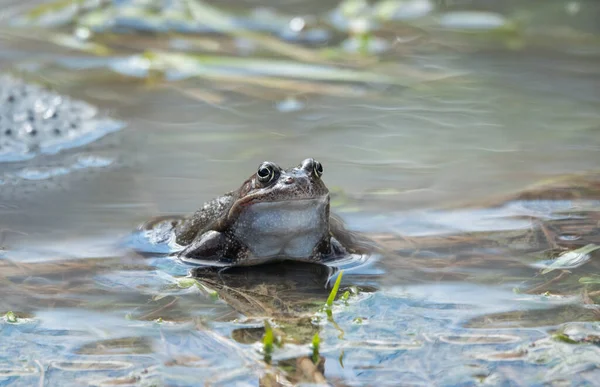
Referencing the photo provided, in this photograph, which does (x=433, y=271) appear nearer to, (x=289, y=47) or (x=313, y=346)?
(x=313, y=346)

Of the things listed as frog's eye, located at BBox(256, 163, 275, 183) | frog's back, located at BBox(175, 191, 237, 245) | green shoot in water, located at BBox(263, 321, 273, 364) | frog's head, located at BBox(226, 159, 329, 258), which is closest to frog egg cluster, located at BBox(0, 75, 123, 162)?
frog's back, located at BBox(175, 191, 237, 245)

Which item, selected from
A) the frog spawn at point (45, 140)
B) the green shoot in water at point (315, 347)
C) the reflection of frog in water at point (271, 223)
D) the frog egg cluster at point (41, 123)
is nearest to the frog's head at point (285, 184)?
the reflection of frog in water at point (271, 223)

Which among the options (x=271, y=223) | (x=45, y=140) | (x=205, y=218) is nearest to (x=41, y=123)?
(x=45, y=140)

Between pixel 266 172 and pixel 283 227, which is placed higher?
pixel 266 172

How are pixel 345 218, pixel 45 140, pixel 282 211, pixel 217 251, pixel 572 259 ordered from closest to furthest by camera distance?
1. pixel 572 259
2. pixel 282 211
3. pixel 217 251
4. pixel 345 218
5. pixel 45 140

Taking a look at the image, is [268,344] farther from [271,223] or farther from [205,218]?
[205,218]

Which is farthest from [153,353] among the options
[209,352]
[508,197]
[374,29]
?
[374,29]

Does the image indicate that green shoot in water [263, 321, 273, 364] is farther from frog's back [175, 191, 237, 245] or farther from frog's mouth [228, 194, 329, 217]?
frog's back [175, 191, 237, 245]
